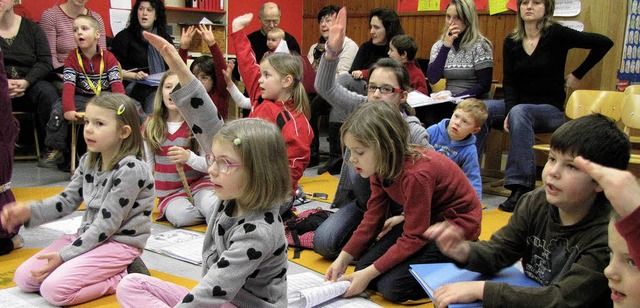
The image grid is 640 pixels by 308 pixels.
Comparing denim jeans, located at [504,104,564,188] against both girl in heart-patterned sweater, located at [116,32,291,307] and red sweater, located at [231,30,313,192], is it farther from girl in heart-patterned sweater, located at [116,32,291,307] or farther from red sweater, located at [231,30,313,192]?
girl in heart-patterned sweater, located at [116,32,291,307]

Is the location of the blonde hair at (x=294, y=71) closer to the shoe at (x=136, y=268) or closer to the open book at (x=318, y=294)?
the open book at (x=318, y=294)

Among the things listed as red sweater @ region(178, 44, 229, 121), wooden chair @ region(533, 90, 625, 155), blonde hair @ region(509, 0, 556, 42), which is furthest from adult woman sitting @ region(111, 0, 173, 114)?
wooden chair @ region(533, 90, 625, 155)

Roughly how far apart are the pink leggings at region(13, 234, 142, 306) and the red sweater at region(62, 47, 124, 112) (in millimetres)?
2139

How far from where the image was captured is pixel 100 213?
213 centimetres

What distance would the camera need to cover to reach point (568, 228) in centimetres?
154

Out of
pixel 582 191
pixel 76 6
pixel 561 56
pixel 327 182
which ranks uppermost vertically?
pixel 76 6

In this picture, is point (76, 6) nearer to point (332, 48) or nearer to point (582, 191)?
point (332, 48)

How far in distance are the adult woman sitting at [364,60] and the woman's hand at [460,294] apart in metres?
3.07

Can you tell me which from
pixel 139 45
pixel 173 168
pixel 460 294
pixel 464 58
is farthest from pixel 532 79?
pixel 139 45

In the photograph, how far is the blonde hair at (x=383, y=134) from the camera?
202cm

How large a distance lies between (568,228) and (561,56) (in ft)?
8.93

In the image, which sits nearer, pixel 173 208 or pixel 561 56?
pixel 173 208

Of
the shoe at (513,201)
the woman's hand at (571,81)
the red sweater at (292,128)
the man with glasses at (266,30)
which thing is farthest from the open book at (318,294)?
the man with glasses at (266,30)

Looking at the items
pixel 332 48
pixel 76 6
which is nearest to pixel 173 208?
pixel 332 48
